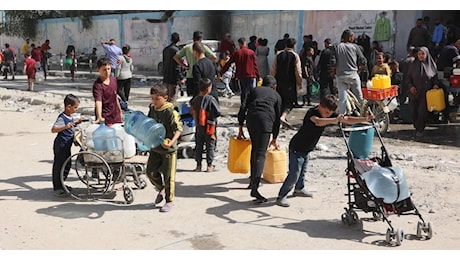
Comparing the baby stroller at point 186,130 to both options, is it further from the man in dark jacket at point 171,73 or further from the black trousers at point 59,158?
the black trousers at point 59,158

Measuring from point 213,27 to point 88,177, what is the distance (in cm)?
1883

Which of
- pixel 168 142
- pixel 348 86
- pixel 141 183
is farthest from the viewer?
pixel 348 86

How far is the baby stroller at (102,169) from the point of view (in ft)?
21.4

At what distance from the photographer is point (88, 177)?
6.78m

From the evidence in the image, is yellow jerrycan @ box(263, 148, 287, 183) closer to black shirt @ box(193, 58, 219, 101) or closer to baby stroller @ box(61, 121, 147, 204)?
baby stroller @ box(61, 121, 147, 204)

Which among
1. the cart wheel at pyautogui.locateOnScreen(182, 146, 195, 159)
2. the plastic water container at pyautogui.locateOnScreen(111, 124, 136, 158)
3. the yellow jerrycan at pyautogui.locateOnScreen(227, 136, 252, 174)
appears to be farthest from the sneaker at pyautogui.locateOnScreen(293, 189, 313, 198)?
the cart wheel at pyautogui.locateOnScreen(182, 146, 195, 159)

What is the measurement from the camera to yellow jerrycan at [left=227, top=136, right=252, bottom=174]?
7109 millimetres

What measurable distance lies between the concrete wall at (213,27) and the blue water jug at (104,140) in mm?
13296

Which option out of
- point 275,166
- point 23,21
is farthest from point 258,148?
point 23,21

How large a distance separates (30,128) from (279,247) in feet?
26.9

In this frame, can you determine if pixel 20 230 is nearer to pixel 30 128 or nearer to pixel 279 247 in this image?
pixel 279 247

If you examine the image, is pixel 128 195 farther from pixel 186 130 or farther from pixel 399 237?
pixel 399 237

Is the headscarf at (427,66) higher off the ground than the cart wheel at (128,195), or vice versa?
the headscarf at (427,66)

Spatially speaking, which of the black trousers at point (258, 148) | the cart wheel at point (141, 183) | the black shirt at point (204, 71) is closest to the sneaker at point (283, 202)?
the black trousers at point (258, 148)
